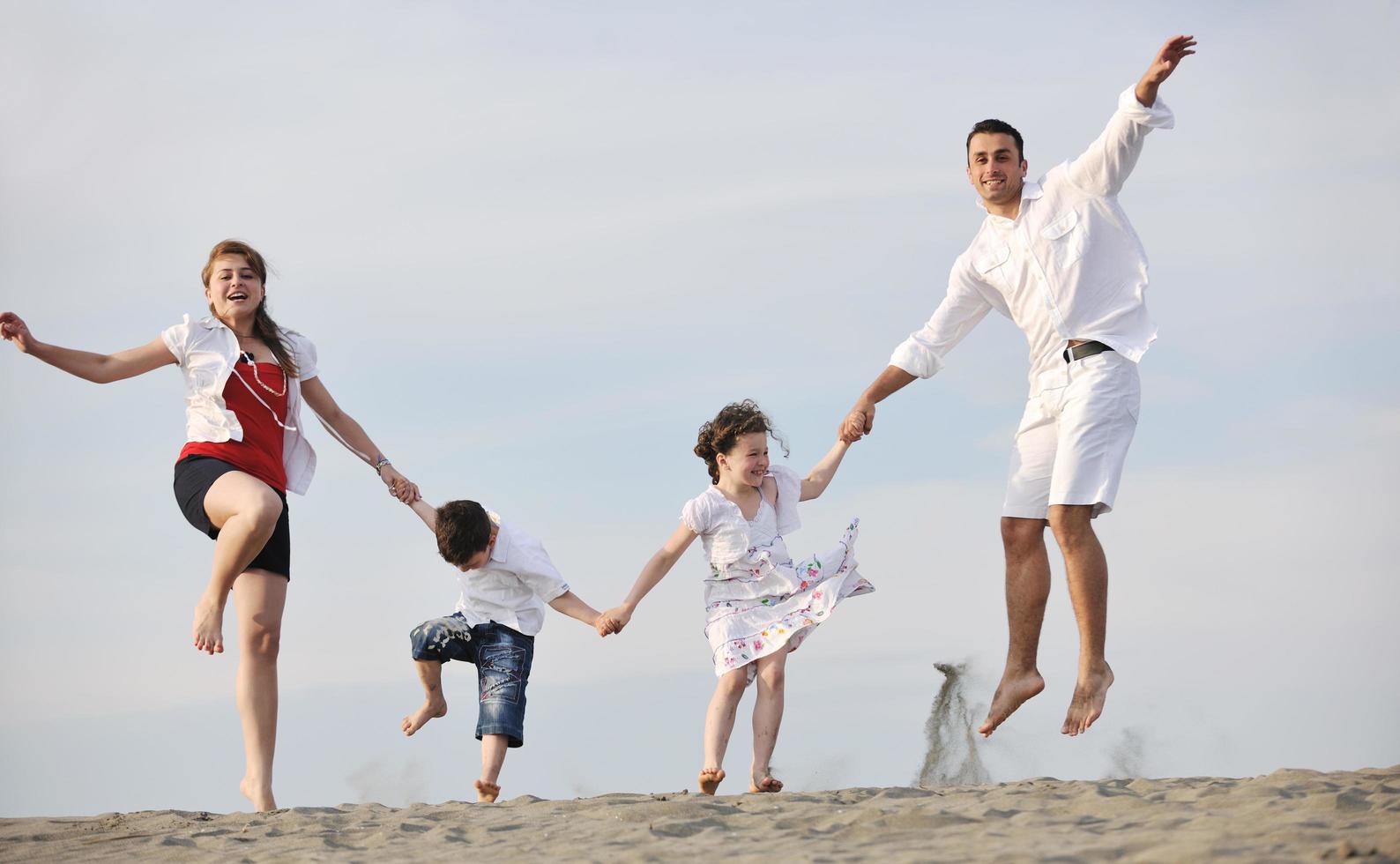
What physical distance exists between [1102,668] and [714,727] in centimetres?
186

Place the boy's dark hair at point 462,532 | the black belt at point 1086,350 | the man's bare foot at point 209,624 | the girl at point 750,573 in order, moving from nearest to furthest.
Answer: the man's bare foot at point 209,624 → the black belt at point 1086,350 → the girl at point 750,573 → the boy's dark hair at point 462,532

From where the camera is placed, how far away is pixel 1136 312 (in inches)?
255

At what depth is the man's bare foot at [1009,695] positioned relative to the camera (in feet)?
21.9

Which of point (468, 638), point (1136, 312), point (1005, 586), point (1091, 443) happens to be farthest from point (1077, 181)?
point (468, 638)

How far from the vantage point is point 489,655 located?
7426 mm

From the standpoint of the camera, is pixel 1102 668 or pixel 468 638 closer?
pixel 1102 668

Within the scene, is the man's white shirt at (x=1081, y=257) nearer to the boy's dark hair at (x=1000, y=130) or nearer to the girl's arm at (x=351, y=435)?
the boy's dark hair at (x=1000, y=130)

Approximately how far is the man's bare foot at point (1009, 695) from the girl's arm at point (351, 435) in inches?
118

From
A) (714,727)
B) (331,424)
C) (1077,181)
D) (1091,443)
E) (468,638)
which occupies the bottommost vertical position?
(714,727)

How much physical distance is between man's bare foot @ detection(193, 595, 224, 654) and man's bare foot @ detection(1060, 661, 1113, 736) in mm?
3596

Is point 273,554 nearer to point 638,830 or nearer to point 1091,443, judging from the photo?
point 638,830

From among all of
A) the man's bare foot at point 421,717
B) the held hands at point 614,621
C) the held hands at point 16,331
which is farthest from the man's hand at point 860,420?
the held hands at point 16,331

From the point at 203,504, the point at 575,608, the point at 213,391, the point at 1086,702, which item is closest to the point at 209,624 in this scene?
the point at 203,504

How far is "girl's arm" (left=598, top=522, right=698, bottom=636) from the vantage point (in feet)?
23.7
